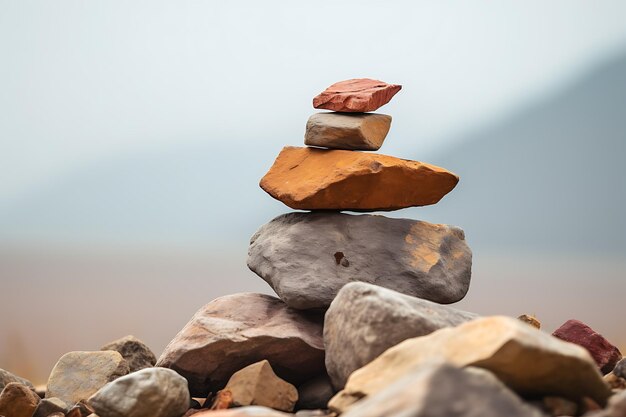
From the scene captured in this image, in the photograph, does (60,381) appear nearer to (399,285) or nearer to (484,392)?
(399,285)

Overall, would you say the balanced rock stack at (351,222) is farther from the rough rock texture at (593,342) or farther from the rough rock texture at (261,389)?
the rough rock texture at (593,342)

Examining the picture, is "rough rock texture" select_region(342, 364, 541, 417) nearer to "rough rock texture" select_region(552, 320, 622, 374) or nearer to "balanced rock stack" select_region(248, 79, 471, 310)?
"balanced rock stack" select_region(248, 79, 471, 310)

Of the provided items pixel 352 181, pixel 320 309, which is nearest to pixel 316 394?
pixel 320 309

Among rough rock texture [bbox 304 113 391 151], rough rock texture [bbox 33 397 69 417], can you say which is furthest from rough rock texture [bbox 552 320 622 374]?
rough rock texture [bbox 33 397 69 417]

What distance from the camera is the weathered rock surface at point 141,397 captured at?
4711mm

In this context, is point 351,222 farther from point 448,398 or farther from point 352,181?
point 448,398

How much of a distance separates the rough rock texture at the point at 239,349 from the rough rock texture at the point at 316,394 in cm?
20

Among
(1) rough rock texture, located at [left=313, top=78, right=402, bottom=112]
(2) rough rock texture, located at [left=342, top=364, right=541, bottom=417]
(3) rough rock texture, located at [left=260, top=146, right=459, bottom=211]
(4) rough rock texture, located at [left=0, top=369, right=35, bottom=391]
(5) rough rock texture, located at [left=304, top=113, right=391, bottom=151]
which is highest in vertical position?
(1) rough rock texture, located at [left=313, top=78, right=402, bottom=112]

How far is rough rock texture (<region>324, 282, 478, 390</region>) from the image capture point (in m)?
4.21

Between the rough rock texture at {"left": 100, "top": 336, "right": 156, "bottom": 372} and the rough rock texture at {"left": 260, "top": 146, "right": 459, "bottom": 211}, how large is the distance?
2149mm

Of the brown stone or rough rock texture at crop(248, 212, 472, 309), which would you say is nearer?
rough rock texture at crop(248, 212, 472, 309)

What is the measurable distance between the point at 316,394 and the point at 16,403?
228cm

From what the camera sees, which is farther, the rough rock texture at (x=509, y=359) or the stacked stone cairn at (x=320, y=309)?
the stacked stone cairn at (x=320, y=309)

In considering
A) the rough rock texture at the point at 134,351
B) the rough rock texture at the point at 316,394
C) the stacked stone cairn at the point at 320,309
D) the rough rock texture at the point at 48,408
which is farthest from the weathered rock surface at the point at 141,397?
the rough rock texture at the point at 134,351
